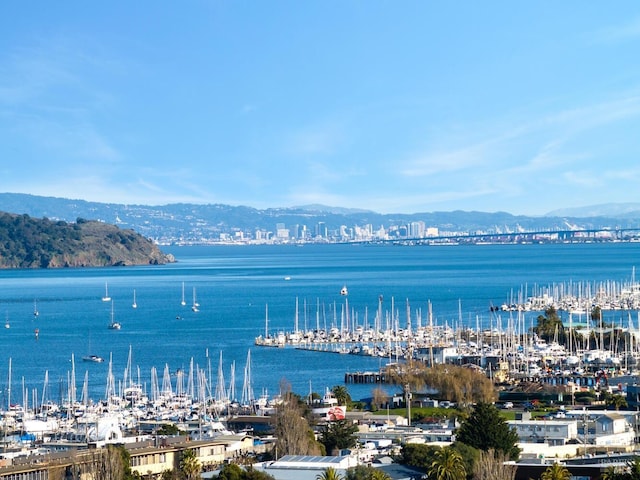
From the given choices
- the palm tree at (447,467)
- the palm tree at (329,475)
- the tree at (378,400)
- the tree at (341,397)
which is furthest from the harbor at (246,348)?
the palm tree at (447,467)

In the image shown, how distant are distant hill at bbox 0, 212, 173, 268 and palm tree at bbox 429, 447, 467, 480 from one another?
140983 mm

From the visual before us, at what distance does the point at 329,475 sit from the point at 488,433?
4722mm

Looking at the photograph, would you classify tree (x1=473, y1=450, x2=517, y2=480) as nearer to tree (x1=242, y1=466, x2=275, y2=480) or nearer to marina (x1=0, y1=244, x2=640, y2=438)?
tree (x1=242, y1=466, x2=275, y2=480)

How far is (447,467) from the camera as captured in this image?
17.7m

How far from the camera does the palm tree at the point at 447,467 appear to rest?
696 inches

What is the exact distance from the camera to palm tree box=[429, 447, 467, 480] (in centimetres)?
1767

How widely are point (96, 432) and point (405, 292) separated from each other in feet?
204

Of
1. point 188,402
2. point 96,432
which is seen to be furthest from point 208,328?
point 96,432

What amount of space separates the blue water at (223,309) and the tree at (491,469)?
1765 centimetres

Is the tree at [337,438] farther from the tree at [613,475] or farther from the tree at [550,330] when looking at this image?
the tree at [550,330]

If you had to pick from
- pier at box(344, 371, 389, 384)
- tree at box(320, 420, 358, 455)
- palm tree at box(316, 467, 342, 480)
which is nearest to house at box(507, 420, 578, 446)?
tree at box(320, 420, 358, 455)

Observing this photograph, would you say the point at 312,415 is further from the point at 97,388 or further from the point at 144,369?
the point at 144,369

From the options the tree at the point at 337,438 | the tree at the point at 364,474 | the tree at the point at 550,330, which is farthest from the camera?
the tree at the point at 550,330

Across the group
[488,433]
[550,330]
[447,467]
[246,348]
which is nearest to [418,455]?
[488,433]
